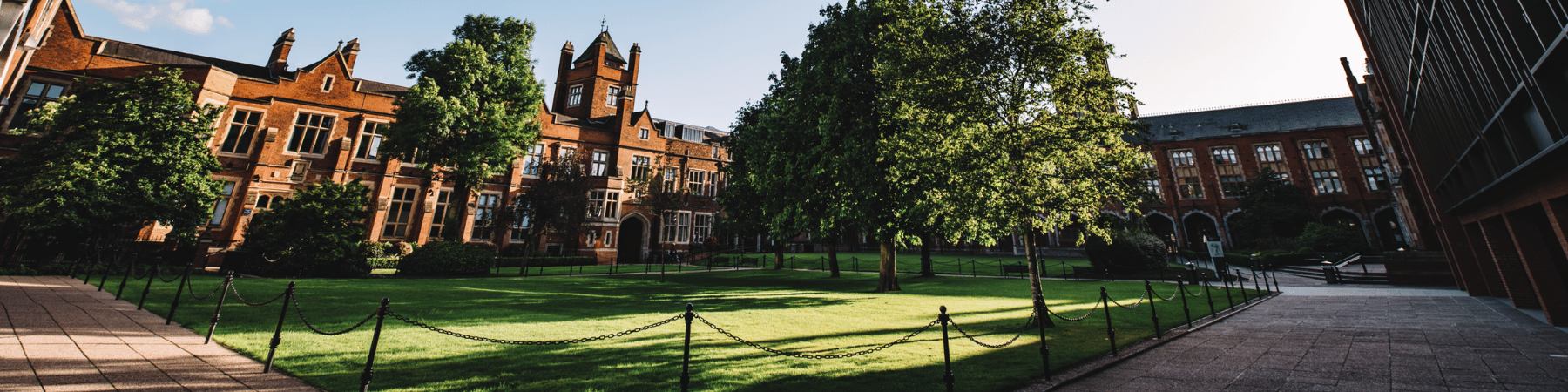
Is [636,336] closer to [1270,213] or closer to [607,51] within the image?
[607,51]

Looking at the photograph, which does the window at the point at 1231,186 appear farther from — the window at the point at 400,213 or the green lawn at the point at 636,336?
the window at the point at 400,213

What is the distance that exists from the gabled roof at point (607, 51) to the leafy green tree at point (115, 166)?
23.3m

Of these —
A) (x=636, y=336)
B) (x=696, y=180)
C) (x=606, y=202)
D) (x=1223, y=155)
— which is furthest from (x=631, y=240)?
(x=1223, y=155)

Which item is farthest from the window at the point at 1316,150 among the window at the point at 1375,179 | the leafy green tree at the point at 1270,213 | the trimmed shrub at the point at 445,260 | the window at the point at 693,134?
the trimmed shrub at the point at 445,260

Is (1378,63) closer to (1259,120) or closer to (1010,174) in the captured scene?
A: (1010,174)

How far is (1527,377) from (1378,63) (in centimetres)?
1520

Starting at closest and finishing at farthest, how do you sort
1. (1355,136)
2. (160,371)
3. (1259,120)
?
(160,371) → (1355,136) → (1259,120)

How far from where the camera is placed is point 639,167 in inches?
1427

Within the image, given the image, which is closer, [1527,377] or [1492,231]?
[1527,377]

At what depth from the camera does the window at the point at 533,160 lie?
31.4 metres

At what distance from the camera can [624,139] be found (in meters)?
35.1

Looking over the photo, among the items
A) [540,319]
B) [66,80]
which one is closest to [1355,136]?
[540,319]

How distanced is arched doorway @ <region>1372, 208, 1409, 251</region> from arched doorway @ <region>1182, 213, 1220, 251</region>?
416 inches

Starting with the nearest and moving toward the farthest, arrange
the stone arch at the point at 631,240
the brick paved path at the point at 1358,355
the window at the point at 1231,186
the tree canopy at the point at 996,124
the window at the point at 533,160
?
the brick paved path at the point at 1358,355 → the tree canopy at the point at 996,124 → the window at the point at 533,160 → the stone arch at the point at 631,240 → the window at the point at 1231,186
